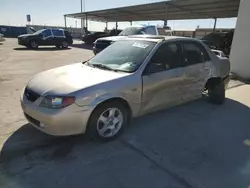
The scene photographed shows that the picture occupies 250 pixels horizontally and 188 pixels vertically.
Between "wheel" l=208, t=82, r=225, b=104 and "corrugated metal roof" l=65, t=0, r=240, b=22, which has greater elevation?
"corrugated metal roof" l=65, t=0, r=240, b=22

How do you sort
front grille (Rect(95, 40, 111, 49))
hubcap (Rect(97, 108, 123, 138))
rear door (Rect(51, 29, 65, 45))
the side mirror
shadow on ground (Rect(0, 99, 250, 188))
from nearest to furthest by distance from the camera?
shadow on ground (Rect(0, 99, 250, 188)) < hubcap (Rect(97, 108, 123, 138)) < the side mirror < front grille (Rect(95, 40, 111, 49)) < rear door (Rect(51, 29, 65, 45))

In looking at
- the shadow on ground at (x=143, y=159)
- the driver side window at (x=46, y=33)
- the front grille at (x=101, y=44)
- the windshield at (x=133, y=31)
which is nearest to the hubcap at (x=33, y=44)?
the driver side window at (x=46, y=33)

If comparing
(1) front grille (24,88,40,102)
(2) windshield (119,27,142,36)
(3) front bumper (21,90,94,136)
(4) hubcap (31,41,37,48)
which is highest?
(2) windshield (119,27,142,36)

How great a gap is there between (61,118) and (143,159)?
1.22 metres

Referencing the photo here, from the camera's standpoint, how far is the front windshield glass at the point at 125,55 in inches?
146

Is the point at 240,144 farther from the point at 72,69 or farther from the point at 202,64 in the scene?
the point at 72,69

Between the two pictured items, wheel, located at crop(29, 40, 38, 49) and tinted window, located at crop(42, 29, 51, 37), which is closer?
wheel, located at crop(29, 40, 38, 49)

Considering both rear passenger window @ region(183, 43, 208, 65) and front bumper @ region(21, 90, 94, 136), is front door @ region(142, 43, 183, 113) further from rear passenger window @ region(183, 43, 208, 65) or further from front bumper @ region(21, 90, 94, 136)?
front bumper @ region(21, 90, 94, 136)

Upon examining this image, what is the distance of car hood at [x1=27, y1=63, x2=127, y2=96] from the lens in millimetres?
3059

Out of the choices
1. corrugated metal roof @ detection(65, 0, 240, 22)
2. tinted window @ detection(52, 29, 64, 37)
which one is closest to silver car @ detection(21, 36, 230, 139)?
corrugated metal roof @ detection(65, 0, 240, 22)

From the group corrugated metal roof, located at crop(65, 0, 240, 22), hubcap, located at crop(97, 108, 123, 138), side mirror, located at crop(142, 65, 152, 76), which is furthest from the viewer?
corrugated metal roof, located at crop(65, 0, 240, 22)

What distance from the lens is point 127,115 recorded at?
3.61 meters

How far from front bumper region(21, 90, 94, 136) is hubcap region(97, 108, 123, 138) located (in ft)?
0.94

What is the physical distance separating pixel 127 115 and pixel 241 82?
20.2 feet
